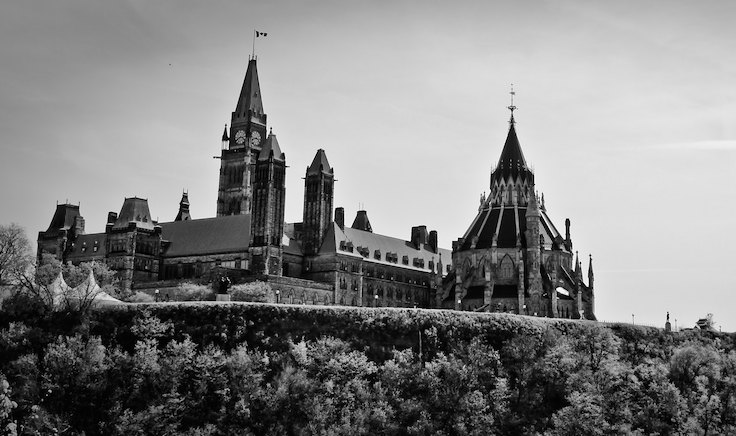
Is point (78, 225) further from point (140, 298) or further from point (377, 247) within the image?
point (377, 247)

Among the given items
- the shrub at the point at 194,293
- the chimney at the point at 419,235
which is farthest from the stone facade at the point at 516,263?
the shrub at the point at 194,293

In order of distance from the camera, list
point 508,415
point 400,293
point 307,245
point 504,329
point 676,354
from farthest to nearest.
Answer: point 400,293, point 307,245, point 676,354, point 504,329, point 508,415

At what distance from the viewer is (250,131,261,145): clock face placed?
172 m

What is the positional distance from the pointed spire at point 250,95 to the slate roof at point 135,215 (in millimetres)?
32222

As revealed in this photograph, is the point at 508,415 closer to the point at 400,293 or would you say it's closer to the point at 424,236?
the point at 400,293

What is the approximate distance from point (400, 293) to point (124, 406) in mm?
82684

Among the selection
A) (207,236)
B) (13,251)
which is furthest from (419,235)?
(13,251)

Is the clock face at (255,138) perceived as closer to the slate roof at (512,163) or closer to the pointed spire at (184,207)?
A: the pointed spire at (184,207)

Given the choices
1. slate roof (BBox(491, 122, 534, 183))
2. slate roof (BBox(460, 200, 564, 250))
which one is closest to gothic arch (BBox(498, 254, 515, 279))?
slate roof (BBox(460, 200, 564, 250))

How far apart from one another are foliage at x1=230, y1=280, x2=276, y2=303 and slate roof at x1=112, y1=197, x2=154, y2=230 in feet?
108

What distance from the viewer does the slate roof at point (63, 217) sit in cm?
16000

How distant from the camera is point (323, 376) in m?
76.8

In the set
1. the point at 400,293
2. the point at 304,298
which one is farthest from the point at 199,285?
the point at 400,293

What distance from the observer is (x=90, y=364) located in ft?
240
